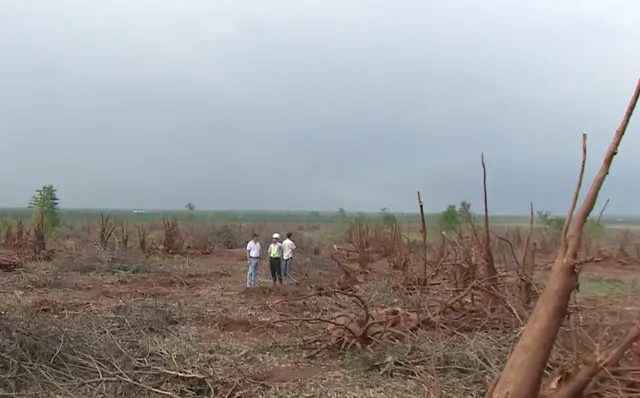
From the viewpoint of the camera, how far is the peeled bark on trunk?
174 cm

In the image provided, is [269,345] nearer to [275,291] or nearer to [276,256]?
[275,291]

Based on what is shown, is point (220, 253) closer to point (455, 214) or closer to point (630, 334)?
point (455, 214)

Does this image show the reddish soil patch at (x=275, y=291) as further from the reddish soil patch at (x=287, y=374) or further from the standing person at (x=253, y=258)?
the reddish soil patch at (x=287, y=374)

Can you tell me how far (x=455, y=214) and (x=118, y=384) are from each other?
76.7ft

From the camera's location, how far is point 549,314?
1.77 meters

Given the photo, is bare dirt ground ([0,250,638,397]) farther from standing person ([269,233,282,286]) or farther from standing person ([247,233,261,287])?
standing person ([269,233,282,286])

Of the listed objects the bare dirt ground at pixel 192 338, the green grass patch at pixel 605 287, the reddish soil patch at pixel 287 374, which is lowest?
the reddish soil patch at pixel 287 374

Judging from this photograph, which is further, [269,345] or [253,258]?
[253,258]

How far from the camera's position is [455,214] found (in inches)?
1095

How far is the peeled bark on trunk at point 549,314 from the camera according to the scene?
1744 millimetres

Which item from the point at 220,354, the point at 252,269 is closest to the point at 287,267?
the point at 252,269

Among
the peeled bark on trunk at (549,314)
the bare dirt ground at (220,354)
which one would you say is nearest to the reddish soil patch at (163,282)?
the bare dirt ground at (220,354)

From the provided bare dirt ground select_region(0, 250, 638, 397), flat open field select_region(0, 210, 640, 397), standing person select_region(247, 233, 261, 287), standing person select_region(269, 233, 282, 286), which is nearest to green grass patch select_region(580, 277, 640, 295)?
flat open field select_region(0, 210, 640, 397)

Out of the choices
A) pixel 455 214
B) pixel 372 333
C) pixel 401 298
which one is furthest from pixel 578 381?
pixel 455 214
